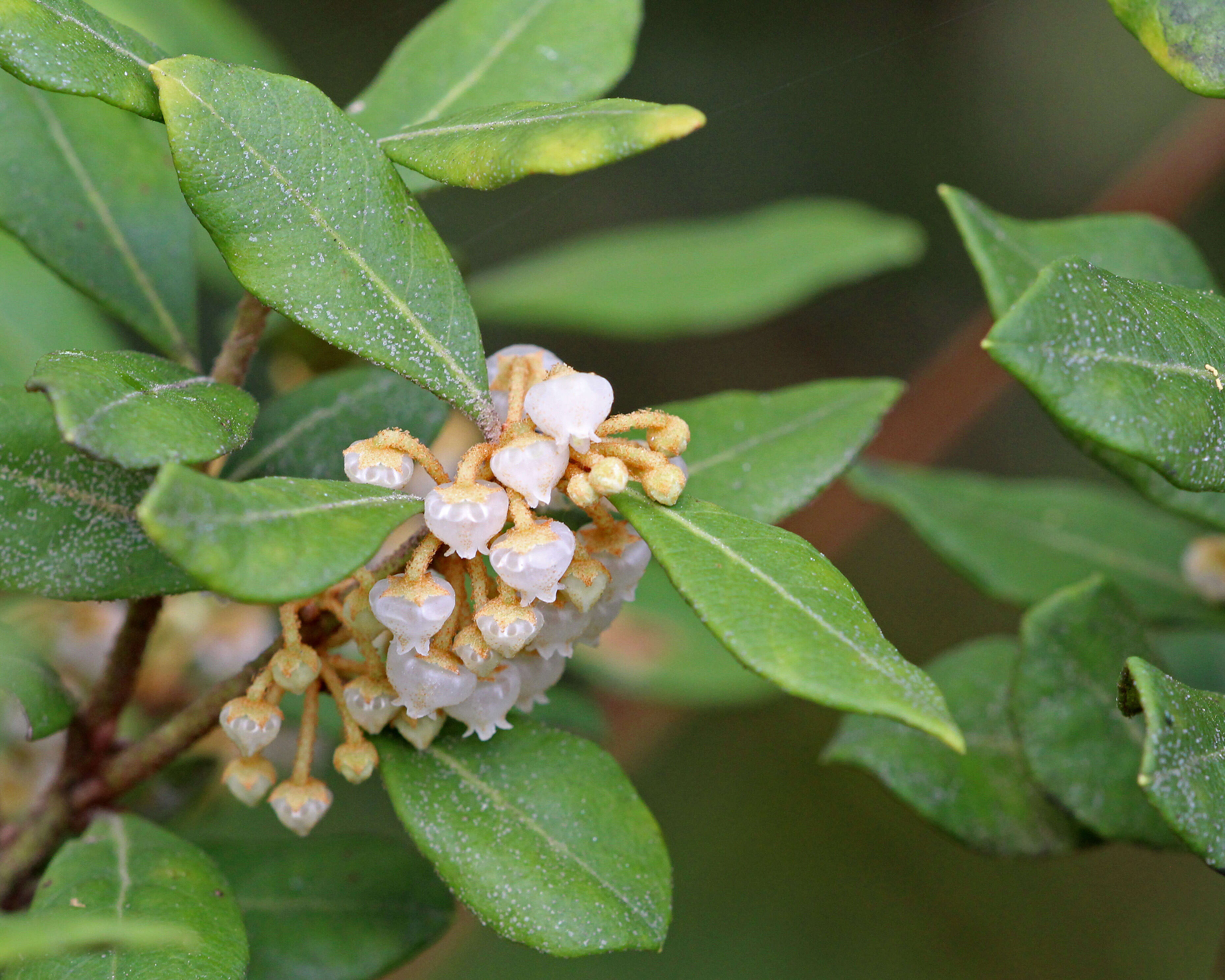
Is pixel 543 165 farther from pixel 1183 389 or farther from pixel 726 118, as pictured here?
pixel 726 118

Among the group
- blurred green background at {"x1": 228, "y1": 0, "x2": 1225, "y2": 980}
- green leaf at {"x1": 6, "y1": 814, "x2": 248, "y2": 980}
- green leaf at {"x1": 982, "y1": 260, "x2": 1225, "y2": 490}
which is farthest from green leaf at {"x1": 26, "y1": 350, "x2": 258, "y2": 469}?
blurred green background at {"x1": 228, "y1": 0, "x2": 1225, "y2": 980}

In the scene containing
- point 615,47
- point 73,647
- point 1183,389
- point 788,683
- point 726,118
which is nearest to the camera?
point 788,683

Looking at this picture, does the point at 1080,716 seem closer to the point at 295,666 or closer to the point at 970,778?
the point at 970,778

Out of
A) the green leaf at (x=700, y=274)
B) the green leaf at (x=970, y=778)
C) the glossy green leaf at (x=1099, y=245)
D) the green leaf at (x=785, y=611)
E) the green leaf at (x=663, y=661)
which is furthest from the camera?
the green leaf at (x=700, y=274)

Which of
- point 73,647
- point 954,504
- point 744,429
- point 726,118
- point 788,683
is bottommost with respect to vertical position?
point 73,647

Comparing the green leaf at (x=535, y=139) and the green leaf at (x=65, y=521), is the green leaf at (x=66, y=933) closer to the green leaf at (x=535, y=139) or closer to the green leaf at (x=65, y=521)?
the green leaf at (x=65, y=521)

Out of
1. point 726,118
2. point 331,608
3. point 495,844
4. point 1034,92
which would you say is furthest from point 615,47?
point 1034,92

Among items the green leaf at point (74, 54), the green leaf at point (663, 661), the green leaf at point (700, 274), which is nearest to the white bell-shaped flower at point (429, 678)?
the green leaf at point (74, 54)
